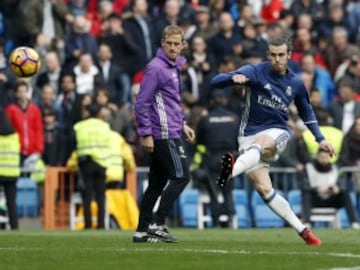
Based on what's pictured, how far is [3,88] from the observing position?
2517cm

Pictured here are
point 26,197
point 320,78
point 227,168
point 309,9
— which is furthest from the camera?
point 309,9

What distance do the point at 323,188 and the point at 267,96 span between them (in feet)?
29.0

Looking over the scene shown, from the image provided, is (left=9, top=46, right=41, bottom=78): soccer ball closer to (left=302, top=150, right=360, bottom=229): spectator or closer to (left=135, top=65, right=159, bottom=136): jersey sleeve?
(left=135, top=65, right=159, bottom=136): jersey sleeve

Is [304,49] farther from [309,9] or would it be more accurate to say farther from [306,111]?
[306,111]

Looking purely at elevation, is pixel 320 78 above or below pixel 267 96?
above

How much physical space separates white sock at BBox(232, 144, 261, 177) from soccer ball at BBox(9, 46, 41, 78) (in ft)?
11.7

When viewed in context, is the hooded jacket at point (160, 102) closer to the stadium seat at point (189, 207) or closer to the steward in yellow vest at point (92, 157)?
the steward in yellow vest at point (92, 157)

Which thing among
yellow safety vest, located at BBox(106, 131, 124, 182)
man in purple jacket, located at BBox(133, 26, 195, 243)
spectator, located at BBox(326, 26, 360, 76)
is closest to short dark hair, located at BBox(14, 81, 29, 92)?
yellow safety vest, located at BBox(106, 131, 124, 182)

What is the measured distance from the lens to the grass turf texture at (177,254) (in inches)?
488

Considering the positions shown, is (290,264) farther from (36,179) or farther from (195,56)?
(195,56)

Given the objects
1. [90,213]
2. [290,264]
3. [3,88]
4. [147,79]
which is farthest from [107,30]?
[290,264]

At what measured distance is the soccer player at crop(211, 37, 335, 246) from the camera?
1534cm

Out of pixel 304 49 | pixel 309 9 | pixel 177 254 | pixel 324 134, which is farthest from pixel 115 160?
pixel 177 254

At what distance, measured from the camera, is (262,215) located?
24438 millimetres
